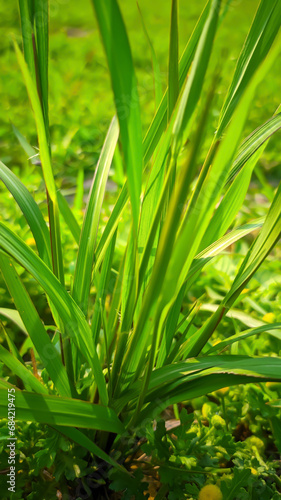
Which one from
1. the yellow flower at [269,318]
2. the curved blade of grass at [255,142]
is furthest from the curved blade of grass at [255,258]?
the yellow flower at [269,318]

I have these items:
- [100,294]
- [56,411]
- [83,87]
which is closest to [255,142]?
[100,294]

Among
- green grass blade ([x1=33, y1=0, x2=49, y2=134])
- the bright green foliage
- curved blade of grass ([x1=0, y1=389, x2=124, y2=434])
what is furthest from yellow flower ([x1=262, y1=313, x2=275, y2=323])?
green grass blade ([x1=33, y1=0, x2=49, y2=134])

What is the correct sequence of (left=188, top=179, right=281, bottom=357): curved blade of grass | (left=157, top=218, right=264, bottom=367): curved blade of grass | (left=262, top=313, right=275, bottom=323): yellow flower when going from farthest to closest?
(left=262, top=313, right=275, bottom=323): yellow flower → (left=157, top=218, right=264, bottom=367): curved blade of grass → (left=188, top=179, right=281, bottom=357): curved blade of grass

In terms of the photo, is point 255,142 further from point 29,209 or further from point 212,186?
point 29,209

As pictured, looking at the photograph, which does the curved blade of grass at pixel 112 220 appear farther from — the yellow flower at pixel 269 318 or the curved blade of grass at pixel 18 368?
the yellow flower at pixel 269 318

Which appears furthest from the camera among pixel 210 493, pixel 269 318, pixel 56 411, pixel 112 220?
pixel 269 318

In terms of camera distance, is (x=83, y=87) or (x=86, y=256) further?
(x=83, y=87)

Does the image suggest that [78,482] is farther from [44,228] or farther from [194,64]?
[194,64]

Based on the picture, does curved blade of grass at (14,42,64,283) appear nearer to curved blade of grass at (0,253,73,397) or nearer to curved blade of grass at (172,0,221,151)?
curved blade of grass at (0,253,73,397)
